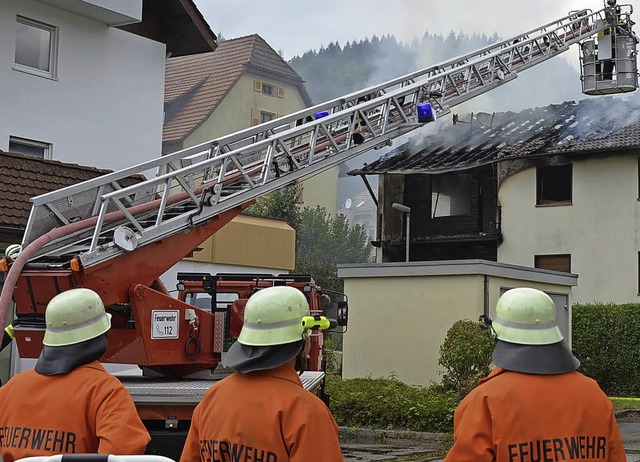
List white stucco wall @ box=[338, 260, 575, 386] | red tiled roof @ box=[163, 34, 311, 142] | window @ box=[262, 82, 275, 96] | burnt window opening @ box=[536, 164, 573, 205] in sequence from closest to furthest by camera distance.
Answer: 1. white stucco wall @ box=[338, 260, 575, 386]
2. burnt window opening @ box=[536, 164, 573, 205]
3. red tiled roof @ box=[163, 34, 311, 142]
4. window @ box=[262, 82, 275, 96]

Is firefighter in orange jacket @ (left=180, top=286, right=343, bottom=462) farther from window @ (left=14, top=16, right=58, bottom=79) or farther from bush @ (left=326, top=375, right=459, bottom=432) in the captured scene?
window @ (left=14, top=16, right=58, bottom=79)

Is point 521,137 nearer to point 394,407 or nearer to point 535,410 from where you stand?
point 394,407

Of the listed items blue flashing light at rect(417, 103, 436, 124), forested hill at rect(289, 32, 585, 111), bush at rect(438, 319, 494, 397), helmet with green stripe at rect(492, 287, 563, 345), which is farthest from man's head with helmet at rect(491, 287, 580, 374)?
forested hill at rect(289, 32, 585, 111)

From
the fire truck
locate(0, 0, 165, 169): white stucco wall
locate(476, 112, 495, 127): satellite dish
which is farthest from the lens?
locate(476, 112, 495, 127): satellite dish

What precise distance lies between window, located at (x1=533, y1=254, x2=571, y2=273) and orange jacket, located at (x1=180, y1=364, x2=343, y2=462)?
23.0 meters

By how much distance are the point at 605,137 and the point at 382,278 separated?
10.5 meters

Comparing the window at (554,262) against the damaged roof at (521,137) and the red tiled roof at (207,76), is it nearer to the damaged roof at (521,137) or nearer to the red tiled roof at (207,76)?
the damaged roof at (521,137)

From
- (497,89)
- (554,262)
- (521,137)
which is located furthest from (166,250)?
(497,89)

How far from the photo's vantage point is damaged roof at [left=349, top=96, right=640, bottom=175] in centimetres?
2597

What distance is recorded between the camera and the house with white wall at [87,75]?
16594mm

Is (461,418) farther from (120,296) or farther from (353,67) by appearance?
(353,67)

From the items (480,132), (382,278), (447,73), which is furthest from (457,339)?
(480,132)

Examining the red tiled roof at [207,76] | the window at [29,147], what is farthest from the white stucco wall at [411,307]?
the red tiled roof at [207,76]

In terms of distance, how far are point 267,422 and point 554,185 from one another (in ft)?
80.0
